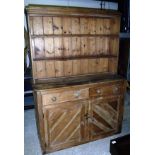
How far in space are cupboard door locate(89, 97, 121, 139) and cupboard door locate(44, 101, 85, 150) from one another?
16 cm

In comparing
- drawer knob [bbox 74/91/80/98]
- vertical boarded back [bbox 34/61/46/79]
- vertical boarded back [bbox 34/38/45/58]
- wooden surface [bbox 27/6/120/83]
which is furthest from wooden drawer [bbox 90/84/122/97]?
vertical boarded back [bbox 34/38/45/58]

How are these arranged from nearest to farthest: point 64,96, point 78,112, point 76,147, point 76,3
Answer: point 64,96, point 78,112, point 76,147, point 76,3

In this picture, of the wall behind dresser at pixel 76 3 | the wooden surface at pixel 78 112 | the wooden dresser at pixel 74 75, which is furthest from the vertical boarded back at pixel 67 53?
the wall behind dresser at pixel 76 3

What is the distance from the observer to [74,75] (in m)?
2.33

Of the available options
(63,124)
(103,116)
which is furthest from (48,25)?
(103,116)

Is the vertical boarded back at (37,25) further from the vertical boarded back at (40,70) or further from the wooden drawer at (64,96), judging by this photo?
the wooden drawer at (64,96)

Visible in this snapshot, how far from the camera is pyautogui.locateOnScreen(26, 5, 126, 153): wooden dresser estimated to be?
193cm

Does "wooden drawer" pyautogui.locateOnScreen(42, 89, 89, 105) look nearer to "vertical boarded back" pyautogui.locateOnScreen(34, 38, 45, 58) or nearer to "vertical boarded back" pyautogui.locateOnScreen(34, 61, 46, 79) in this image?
"vertical boarded back" pyautogui.locateOnScreen(34, 61, 46, 79)

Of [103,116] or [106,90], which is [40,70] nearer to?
[106,90]

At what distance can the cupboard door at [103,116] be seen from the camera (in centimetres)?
215

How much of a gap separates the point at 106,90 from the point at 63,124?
0.70 metres
